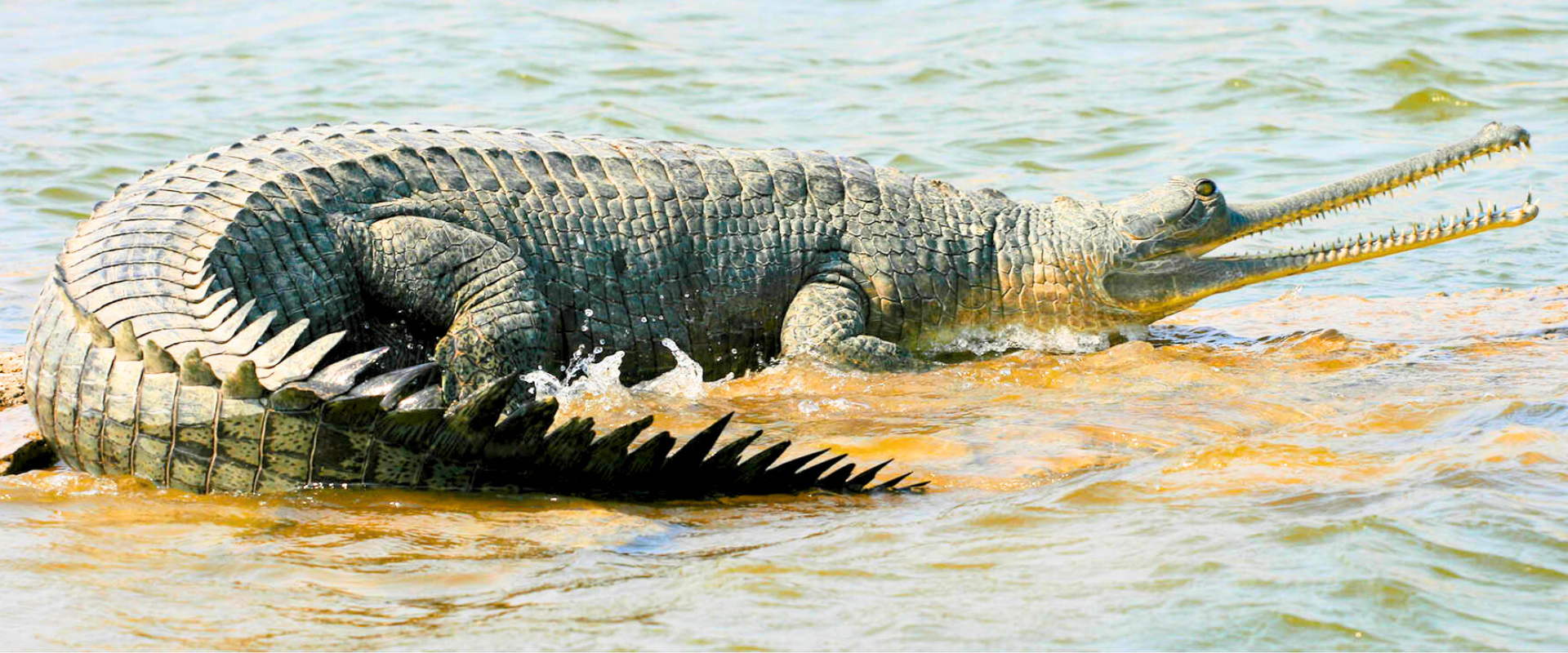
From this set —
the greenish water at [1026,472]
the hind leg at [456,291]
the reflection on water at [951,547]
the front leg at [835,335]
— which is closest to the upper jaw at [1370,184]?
the greenish water at [1026,472]

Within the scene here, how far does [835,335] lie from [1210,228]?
170 centimetres

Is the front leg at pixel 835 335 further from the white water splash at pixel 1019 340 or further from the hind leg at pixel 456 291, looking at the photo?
the hind leg at pixel 456 291

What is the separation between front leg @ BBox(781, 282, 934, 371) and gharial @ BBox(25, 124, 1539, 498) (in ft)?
0.04

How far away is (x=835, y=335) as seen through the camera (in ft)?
19.4

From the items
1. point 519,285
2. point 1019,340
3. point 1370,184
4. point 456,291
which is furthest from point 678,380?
point 1370,184

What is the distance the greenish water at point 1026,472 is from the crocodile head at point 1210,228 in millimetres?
300

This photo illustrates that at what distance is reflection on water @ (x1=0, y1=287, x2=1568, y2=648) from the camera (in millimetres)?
3059

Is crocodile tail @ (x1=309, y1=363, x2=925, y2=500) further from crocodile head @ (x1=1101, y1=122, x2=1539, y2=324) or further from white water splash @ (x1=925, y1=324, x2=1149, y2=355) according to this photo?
crocodile head @ (x1=1101, y1=122, x2=1539, y2=324)

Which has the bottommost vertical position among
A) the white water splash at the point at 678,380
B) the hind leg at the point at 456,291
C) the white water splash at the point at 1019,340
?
the white water splash at the point at 678,380

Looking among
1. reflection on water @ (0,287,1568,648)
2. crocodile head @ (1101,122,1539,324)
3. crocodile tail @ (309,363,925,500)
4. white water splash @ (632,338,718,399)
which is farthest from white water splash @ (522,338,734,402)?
crocodile head @ (1101,122,1539,324)

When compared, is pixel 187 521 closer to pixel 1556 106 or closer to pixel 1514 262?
pixel 1514 262

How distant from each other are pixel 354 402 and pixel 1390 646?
2369mm

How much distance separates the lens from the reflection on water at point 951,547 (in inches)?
120

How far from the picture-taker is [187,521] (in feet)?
12.4
